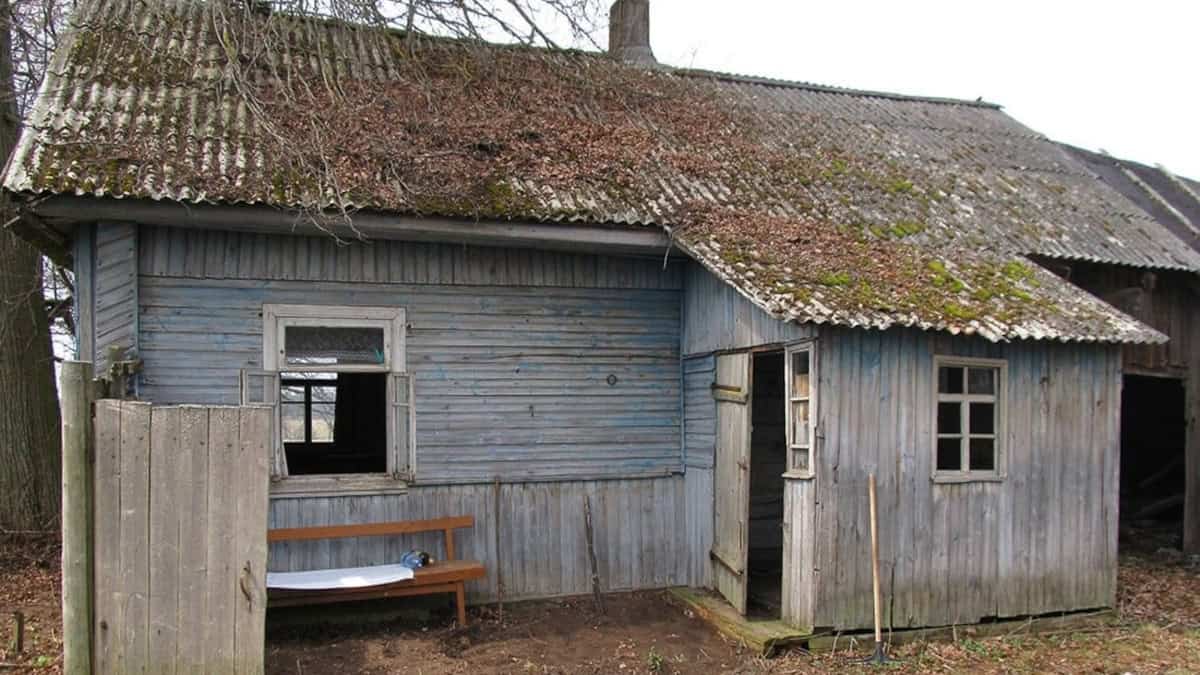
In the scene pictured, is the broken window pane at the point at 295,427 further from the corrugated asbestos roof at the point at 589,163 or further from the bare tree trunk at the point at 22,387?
the corrugated asbestos roof at the point at 589,163

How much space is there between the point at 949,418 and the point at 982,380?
0.44 m

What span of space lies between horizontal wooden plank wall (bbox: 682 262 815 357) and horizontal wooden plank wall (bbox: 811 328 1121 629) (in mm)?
537

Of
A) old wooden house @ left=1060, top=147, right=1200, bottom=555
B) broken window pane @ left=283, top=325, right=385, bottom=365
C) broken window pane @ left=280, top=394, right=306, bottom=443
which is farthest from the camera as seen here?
broken window pane @ left=280, top=394, right=306, bottom=443

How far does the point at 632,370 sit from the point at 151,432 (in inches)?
194

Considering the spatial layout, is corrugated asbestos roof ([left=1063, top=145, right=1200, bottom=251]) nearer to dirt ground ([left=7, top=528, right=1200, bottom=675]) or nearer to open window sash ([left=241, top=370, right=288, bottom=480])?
dirt ground ([left=7, top=528, right=1200, bottom=675])

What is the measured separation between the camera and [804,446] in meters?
7.71

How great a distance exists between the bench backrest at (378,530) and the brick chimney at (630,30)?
8139mm

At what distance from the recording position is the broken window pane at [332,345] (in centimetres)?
832

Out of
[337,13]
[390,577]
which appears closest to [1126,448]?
[390,577]

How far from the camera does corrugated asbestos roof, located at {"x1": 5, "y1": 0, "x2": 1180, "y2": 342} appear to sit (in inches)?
302

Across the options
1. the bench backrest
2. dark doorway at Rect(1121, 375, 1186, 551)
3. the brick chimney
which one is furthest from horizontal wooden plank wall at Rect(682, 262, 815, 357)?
dark doorway at Rect(1121, 375, 1186, 551)

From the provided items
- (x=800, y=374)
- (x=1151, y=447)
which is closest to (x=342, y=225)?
(x=800, y=374)

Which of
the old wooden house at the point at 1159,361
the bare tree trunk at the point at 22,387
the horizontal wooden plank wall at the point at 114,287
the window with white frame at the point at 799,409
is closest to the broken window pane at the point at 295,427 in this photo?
the bare tree trunk at the point at 22,387

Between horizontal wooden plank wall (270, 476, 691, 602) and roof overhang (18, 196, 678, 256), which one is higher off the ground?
roof overhang (18, 196, 678, 256)
